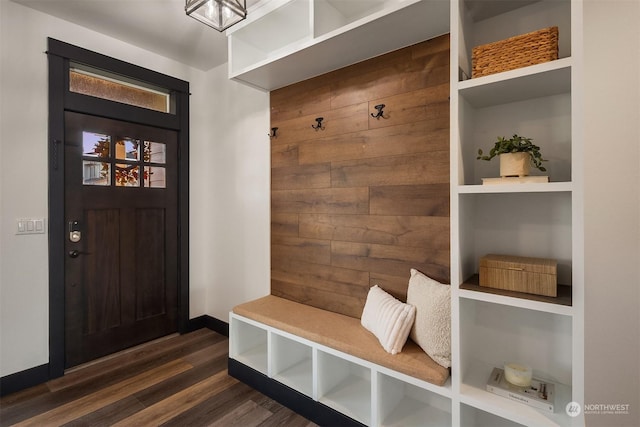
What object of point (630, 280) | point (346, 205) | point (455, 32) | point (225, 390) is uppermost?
point (455, 32)

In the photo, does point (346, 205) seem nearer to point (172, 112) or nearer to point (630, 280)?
point (630, 280)

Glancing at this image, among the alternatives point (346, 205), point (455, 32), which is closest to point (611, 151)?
point (455, 32)

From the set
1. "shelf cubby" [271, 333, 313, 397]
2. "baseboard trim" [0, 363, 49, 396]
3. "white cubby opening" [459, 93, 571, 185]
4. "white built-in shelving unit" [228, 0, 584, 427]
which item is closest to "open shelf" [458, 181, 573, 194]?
"white built-in shelving unit" [228, 0, 584, 427]

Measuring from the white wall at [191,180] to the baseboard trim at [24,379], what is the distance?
1.4 inches

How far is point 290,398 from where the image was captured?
1.95m

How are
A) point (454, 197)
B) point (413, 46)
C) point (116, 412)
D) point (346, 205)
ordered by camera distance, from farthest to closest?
point (346, 205), point (116, 412), point (413, 46), point (454, 197)

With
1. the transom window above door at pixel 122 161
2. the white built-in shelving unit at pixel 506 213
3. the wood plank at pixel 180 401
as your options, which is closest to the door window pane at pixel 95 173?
the transom window above door at pixel 122 161

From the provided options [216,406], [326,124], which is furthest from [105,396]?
[326,124]

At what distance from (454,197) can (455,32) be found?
2.35 ft

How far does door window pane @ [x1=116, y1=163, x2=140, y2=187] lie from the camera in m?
2.69

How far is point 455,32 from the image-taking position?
4.47 feet

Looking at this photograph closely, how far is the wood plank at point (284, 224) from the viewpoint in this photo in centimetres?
242

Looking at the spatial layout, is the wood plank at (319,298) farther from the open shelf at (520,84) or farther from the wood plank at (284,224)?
the open shelf at (520,84)

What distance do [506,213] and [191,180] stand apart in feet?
9.15
